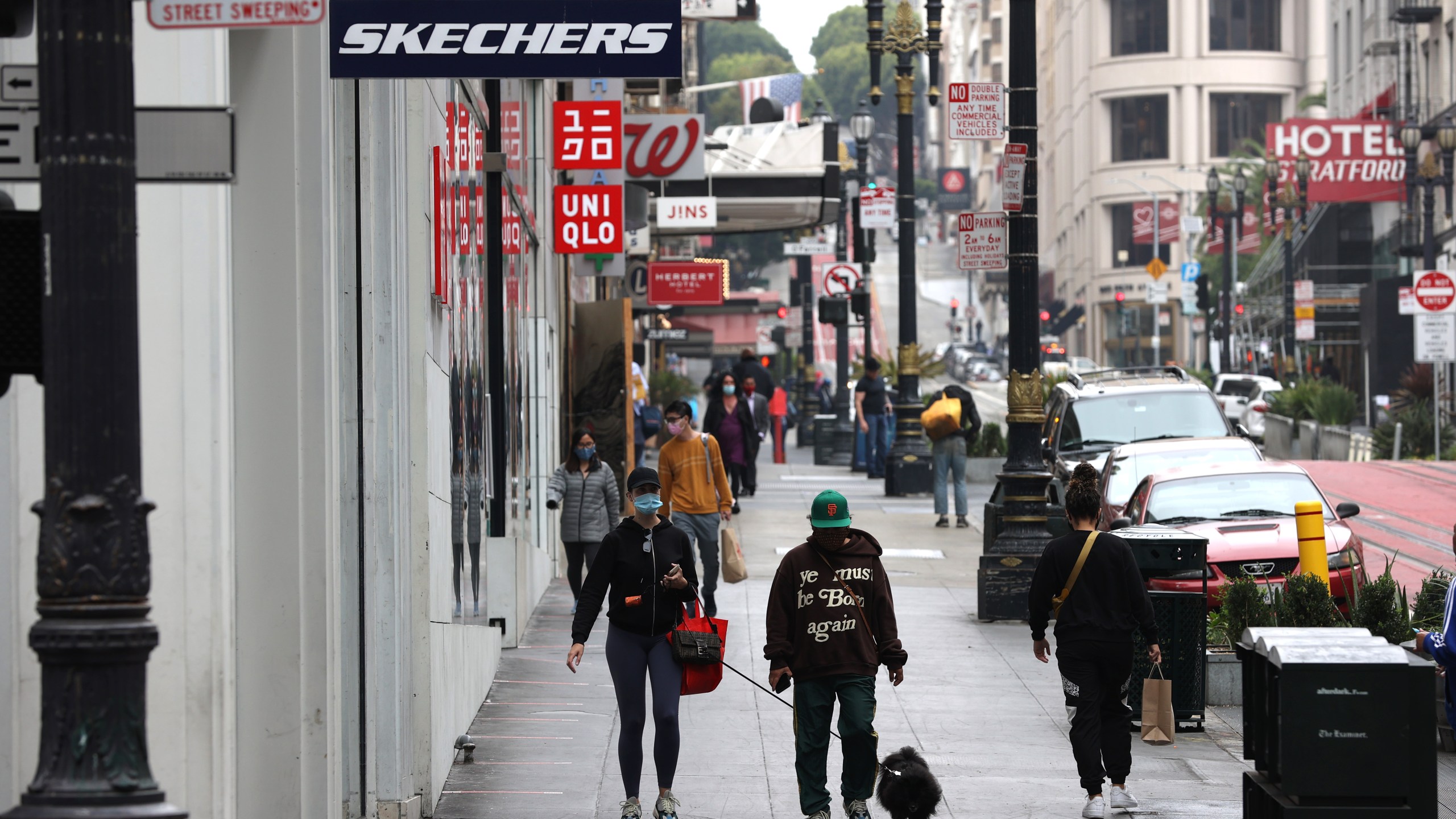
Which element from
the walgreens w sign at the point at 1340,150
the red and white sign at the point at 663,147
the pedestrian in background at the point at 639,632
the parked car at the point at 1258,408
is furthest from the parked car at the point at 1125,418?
the walgreens w sign at the point at 1340,150

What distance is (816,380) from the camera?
47.1 metres

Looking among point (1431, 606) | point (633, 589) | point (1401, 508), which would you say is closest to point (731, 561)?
point (633, 589)

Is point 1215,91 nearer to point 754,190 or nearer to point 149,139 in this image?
point 754,190

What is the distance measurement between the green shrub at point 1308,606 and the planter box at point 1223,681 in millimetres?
510

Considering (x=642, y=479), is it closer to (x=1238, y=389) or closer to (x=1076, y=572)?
(x=1076, y=572)

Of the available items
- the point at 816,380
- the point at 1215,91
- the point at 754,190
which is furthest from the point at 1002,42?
the point at 754,190

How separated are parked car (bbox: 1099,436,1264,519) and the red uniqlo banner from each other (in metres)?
67.0

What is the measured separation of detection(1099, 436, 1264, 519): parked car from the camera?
1673 centimetres

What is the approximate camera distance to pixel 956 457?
2331cm

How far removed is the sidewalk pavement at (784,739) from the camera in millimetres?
9148

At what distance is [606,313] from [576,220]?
168 centimetres

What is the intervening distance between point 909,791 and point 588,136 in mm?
12061

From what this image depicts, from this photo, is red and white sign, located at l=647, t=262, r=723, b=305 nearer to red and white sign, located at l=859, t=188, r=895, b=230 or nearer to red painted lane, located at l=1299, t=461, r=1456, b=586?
red and white sign, located at l=859, t=188, r=895, b=230

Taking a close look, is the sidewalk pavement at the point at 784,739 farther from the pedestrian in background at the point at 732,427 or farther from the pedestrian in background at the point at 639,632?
the pedestrian in background at the point at 732,427
